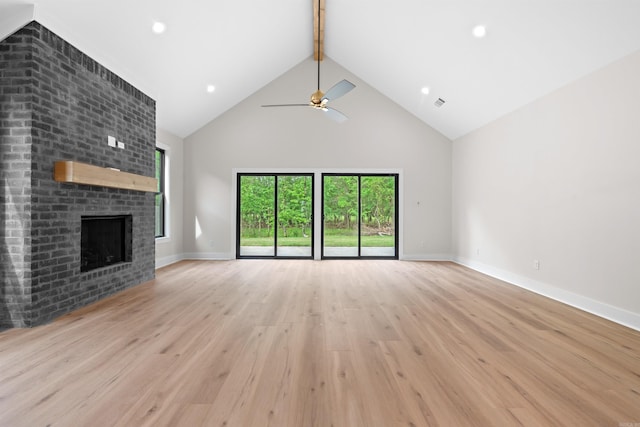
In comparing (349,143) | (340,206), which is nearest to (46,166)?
(340,206)

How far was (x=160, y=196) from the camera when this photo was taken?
6684 millimetres

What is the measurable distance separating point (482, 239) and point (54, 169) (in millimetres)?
6243

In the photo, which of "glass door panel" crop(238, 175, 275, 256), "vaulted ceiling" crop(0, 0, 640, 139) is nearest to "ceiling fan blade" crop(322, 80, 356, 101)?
"vaulted ceiling" crop(0, 0, 640, 139)

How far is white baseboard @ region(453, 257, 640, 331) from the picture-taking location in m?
3.26

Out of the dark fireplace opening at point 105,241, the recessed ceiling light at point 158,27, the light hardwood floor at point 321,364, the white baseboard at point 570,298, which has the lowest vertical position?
the light hardwood floor at point 321,364

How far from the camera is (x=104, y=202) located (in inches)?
163

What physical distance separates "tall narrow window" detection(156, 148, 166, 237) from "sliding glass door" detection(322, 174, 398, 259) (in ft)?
10.7

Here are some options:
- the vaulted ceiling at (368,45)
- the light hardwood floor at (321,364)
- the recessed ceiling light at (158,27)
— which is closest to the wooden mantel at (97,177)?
the vaulted ceiling at (368,45)

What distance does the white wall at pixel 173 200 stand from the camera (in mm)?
6547

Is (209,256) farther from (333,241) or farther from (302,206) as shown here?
(333,241)

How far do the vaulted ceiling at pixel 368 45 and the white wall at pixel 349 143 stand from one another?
292mm

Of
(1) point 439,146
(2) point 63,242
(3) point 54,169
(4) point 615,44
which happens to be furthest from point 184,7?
(1) point 439,146

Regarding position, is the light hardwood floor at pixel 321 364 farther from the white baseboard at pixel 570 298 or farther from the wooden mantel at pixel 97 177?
the wooden mantel at pixel 97 177

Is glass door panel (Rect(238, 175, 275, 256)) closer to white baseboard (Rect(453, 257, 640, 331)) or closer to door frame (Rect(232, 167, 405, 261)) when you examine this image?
door frame (Rect(232, 167, 405, 261))
